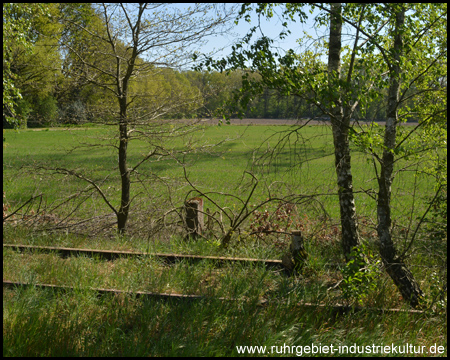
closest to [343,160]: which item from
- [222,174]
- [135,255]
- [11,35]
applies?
[135,255]

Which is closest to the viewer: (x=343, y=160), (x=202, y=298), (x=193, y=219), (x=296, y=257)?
(x=202, y=298)

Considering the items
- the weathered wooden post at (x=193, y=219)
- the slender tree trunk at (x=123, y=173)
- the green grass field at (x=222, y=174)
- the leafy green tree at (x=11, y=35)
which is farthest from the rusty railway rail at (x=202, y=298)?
the leafy green tree at (x=11, y=35)

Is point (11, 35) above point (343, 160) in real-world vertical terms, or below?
above

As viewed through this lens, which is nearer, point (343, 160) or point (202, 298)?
point (202, 298)

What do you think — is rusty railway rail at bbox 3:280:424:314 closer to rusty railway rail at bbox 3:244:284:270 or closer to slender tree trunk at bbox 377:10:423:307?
slender tree trunk at bbox 377:10:423:307

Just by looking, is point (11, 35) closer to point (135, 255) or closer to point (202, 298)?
point (135, 255)

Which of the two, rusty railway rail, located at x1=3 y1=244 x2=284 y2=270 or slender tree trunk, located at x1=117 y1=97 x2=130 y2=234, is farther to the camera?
slender tree trunk, located at x1=117 y1=97 x2=130 y2=234

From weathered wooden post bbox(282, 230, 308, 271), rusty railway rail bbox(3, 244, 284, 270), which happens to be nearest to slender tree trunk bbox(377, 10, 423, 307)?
weathered wooden post bbox(282, 230, 308, 271)

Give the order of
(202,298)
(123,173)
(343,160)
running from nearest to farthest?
(202,298) < (343,160) < (123,173)

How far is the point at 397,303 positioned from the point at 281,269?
1.44 m

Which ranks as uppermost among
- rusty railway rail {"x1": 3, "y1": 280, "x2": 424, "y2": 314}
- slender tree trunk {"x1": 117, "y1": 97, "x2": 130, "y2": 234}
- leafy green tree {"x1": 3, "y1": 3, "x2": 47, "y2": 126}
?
leafy green tree {"x1": 3, "y1": 3, "x2": 47, "y2": 126}

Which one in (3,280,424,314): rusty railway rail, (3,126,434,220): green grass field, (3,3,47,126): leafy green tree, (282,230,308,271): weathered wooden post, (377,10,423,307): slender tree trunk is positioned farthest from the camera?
(3,3,47,126): leafy green tree

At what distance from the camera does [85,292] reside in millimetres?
4480

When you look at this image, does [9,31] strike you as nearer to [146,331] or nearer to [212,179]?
[146,331]
